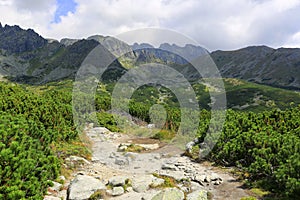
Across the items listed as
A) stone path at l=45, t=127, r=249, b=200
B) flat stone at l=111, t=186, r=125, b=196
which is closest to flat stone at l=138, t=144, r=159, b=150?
stone path at l=45, t=127, r=249, b=200

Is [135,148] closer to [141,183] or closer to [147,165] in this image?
[147,165]

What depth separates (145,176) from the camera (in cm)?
1595

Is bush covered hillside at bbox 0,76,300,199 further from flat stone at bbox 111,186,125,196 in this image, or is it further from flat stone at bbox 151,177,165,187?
flat stone at bbox 151,177,165,187

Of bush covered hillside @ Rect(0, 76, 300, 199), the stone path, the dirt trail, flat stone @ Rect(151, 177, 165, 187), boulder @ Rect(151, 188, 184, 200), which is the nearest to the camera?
bush covered hillside @ Rect(0, 76, 300, 199)

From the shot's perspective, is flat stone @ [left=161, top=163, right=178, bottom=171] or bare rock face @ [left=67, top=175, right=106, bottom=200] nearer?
bare rock face @ [left=67, top=175, right=106, bottom=200]

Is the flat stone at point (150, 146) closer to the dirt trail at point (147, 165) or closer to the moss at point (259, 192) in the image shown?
the dirt trail at point (147, 165)

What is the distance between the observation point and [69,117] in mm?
29125

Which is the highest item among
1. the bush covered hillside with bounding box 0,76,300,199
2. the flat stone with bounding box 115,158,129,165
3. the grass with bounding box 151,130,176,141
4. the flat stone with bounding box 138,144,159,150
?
the bush covered hillside with bounding box 0,76,300,199

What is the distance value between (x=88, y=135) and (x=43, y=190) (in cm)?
1835

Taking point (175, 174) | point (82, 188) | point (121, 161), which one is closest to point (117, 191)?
point (82, 188)

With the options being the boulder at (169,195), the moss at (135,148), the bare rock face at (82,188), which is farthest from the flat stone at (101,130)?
the boulder at (169,195)

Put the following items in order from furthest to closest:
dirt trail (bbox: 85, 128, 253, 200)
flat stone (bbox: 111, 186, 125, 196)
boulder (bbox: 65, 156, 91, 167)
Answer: boulder (bbox: 65, 156, 91, 167) → dirt trail (bbox: 85, 128, 253, 200) → flat stone (bbox: 111, 186, 125, 196)

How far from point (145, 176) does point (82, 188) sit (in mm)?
3735

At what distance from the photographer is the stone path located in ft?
44.7
